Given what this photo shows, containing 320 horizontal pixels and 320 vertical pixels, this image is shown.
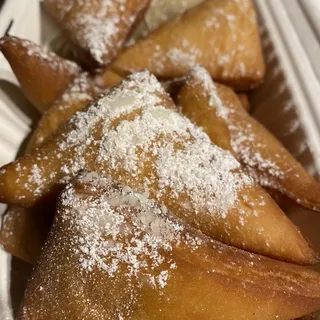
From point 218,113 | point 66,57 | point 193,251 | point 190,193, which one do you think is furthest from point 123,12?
point 193,251

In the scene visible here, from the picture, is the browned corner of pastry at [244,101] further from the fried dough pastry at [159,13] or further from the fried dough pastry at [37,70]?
the fried dough pastry at [37,70]

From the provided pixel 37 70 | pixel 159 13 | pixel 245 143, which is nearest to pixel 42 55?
pixel 37 70

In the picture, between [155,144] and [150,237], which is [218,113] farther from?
[150,237]

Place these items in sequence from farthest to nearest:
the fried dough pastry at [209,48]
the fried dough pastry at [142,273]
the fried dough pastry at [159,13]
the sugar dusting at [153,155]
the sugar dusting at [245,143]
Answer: the fried dough pastry at [159,13] < the fried dough pastry at [209,48] < the sugar dusting at [245,143] < the sugar dusting at [153,155] < the fried dough pastry at [142,273]

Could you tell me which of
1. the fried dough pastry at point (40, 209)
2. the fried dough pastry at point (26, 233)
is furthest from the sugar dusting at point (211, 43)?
the fried dough pastry at point (26, 233)

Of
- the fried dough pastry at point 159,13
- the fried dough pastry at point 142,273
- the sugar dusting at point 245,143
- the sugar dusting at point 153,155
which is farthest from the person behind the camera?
the fried dough pastry at point 159,13

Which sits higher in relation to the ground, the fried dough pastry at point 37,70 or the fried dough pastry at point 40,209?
the fried dough pastry at point 37,70
